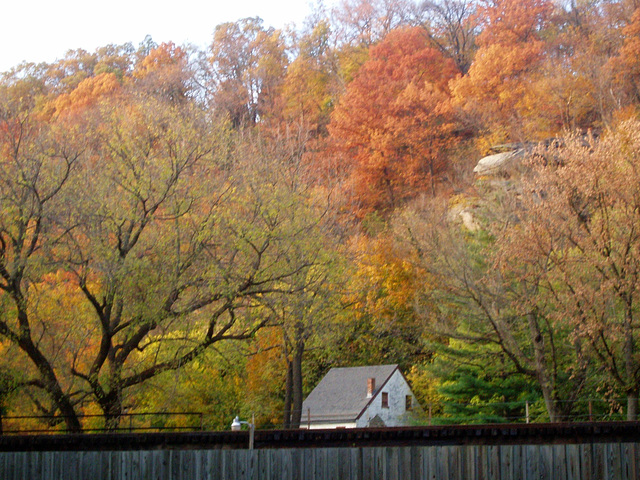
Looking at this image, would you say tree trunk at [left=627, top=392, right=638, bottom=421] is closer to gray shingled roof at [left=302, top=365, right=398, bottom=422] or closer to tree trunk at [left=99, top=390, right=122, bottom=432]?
gray shingled roof at [left=302, top=365, right=398, bottom=422]

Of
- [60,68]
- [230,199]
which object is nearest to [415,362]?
[230,199]

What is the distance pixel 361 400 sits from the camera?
33969 millimetres

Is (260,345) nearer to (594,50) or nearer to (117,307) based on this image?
(117,307)

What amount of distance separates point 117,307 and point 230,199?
3.86 m

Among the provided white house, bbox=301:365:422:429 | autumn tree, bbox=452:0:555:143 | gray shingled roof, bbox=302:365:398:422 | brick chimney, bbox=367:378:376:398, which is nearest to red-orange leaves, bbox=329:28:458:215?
autumn tree, bbox=452:0:555:143

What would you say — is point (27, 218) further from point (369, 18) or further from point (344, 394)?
point (369, 18)

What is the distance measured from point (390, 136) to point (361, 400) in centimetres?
1939

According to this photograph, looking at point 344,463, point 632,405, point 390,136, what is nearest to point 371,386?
point 632,405

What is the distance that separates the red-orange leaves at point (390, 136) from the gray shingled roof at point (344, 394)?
13.2 meters

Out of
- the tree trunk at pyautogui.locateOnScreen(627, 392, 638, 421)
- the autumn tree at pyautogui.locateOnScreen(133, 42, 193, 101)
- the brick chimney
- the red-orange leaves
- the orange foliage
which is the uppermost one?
the autumn tree at pyautogui.locateOnScreen(133, 42, 193, 101)

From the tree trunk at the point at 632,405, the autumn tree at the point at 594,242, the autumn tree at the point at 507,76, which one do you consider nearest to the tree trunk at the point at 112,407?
the autumn tree at the point at 594,242

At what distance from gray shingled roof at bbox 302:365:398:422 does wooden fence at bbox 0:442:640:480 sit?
Answer: 2145 centimetres

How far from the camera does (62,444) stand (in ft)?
43.6

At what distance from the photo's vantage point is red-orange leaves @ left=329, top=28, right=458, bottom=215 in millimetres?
47719
